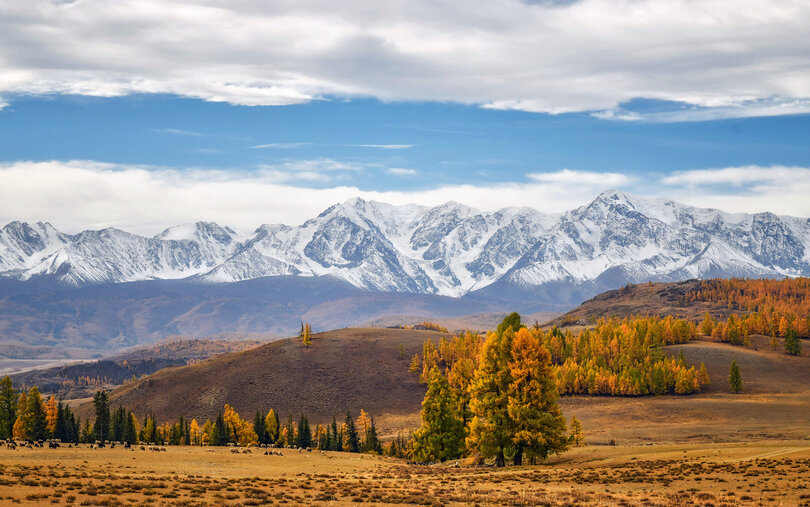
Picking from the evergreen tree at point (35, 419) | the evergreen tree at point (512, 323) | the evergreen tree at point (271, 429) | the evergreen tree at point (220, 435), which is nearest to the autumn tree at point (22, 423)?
the evergreen tree at point (35, 419)

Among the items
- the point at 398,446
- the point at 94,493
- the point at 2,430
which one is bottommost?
the point at 398,446

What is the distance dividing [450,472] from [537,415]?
26.9 ft

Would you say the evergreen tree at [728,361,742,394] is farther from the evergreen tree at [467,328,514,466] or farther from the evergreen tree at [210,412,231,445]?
the evergreen tree at [467,328,514,466]

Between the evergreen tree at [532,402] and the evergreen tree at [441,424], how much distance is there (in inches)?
673

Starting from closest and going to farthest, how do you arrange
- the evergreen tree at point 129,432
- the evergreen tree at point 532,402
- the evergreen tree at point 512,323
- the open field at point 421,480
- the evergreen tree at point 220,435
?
1. the open field at point 421,480
2. the evergreen tree at point 532,402
3. the evergreen tree at point 512,323
4. the evergreen tree at point 220,435
5. the evergreen tree at point 129,432

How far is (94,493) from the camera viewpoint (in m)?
34.9

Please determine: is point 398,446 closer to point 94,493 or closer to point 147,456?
point 147,456

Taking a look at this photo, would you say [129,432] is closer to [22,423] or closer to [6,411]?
[22,423]

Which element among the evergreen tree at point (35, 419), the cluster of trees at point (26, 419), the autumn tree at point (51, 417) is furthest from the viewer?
the autumn tree at point (51, 417)

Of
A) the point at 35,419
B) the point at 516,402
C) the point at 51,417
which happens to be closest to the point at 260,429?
the point at 51,417

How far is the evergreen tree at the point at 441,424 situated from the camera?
77.4 metres

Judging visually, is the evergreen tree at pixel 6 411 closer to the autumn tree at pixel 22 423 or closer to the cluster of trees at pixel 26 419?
the cluster of trees at pixel 26 419

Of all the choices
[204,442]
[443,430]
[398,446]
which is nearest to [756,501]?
[443,430]

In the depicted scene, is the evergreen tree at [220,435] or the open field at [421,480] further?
the evergreen tree at [220,435]
